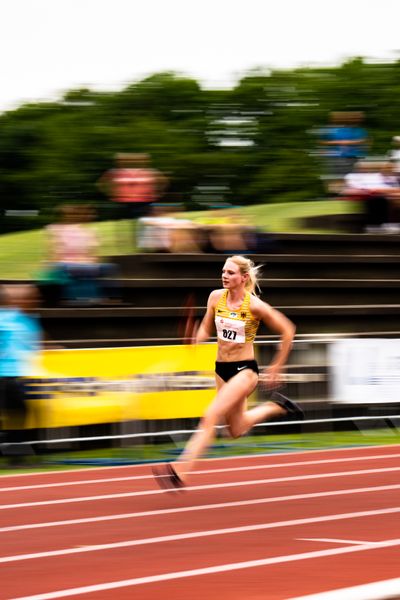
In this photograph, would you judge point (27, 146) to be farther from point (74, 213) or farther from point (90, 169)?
point (74, 213)

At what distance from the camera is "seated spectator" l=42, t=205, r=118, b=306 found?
49.5ft

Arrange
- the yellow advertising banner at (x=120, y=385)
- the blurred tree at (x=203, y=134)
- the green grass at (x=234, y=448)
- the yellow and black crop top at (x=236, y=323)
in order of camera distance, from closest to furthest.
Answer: the yellow and black crop top at (x=236, y=323), the green grass at (x=234, y=448), the yellow advertising banner at (x=120, y=385), the blurred tree at (x=203, y=134)

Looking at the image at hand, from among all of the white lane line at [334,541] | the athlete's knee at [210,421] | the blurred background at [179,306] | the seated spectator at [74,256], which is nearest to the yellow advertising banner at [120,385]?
the blurred background at [179,306]

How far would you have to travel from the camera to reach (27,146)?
216 feet

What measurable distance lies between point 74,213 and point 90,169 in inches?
1646

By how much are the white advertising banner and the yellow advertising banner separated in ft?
5.37

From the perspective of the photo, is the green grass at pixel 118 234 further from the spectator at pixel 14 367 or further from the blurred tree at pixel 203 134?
the blurred tree at pixel 203 134

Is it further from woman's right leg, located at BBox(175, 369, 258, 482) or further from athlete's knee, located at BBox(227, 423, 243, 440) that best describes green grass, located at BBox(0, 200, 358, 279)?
woman's right leg, located at BBox(175, 369, 258, 482)

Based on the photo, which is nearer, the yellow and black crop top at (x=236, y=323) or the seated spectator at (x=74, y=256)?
the yellow and black crop top at (x=236, y=323)

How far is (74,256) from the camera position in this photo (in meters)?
15.2

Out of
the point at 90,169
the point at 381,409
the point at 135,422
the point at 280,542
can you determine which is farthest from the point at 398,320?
the point at 90,169

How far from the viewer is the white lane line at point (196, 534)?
277 inches

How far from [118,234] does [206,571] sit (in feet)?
44.4

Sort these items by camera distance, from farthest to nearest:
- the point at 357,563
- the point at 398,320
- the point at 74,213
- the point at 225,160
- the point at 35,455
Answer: the point at 225,160, the point at 398,320, the point at 74,213, the point at 35,455, the point at 357,563
